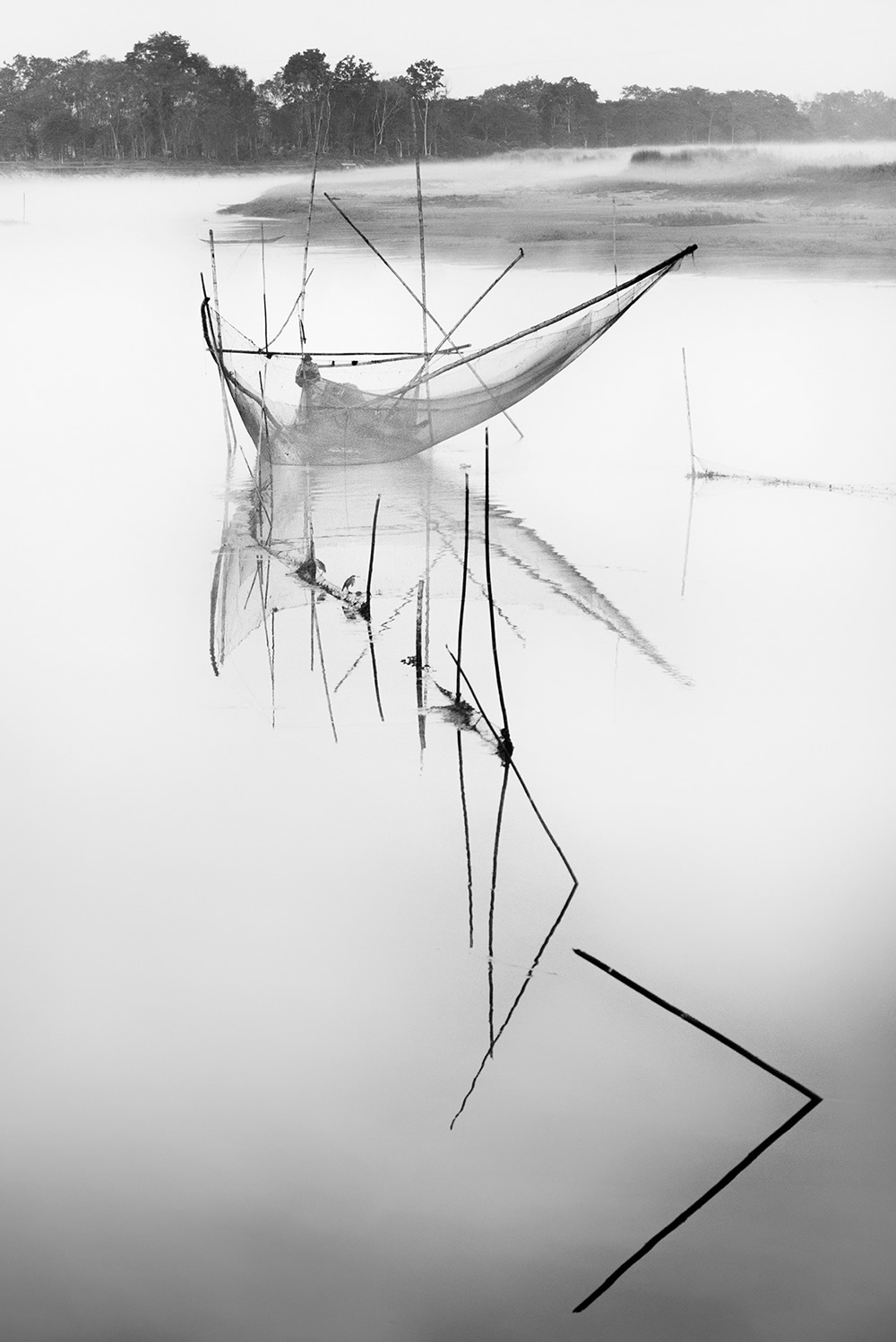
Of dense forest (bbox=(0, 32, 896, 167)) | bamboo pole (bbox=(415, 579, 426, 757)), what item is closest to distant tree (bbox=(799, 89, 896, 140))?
dense forest (bbox=(0, 32, 896, 167))

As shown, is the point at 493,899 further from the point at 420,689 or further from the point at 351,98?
the point at 351,98

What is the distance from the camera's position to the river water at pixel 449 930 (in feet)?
4.63

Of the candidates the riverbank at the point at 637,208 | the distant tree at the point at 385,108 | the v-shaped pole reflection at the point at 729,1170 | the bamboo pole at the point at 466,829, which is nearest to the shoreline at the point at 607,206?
the riverbank at the point at 637,208

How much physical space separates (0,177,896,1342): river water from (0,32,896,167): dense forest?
255cm

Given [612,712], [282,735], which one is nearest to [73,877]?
[282,735]

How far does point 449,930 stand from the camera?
200 cm

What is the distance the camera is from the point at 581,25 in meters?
6.24

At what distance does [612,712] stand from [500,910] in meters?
0.88

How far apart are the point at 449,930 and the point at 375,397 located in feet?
10.4

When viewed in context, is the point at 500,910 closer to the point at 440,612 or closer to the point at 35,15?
the point at 440,612

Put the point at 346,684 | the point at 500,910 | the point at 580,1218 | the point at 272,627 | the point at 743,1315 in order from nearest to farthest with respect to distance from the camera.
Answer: the point at 743,1315 → the point at 580,1218 → the point at 500,910 → the point at 346,684 → the point at 272,627

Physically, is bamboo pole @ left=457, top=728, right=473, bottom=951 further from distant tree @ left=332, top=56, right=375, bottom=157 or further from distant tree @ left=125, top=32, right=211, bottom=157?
distant tree @ left=125, top=32, right=211, bottom=157

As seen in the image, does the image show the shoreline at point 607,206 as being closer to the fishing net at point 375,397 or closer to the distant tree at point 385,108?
the distant tree at point 385,108

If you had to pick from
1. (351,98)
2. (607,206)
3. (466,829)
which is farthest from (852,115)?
(466,829)
